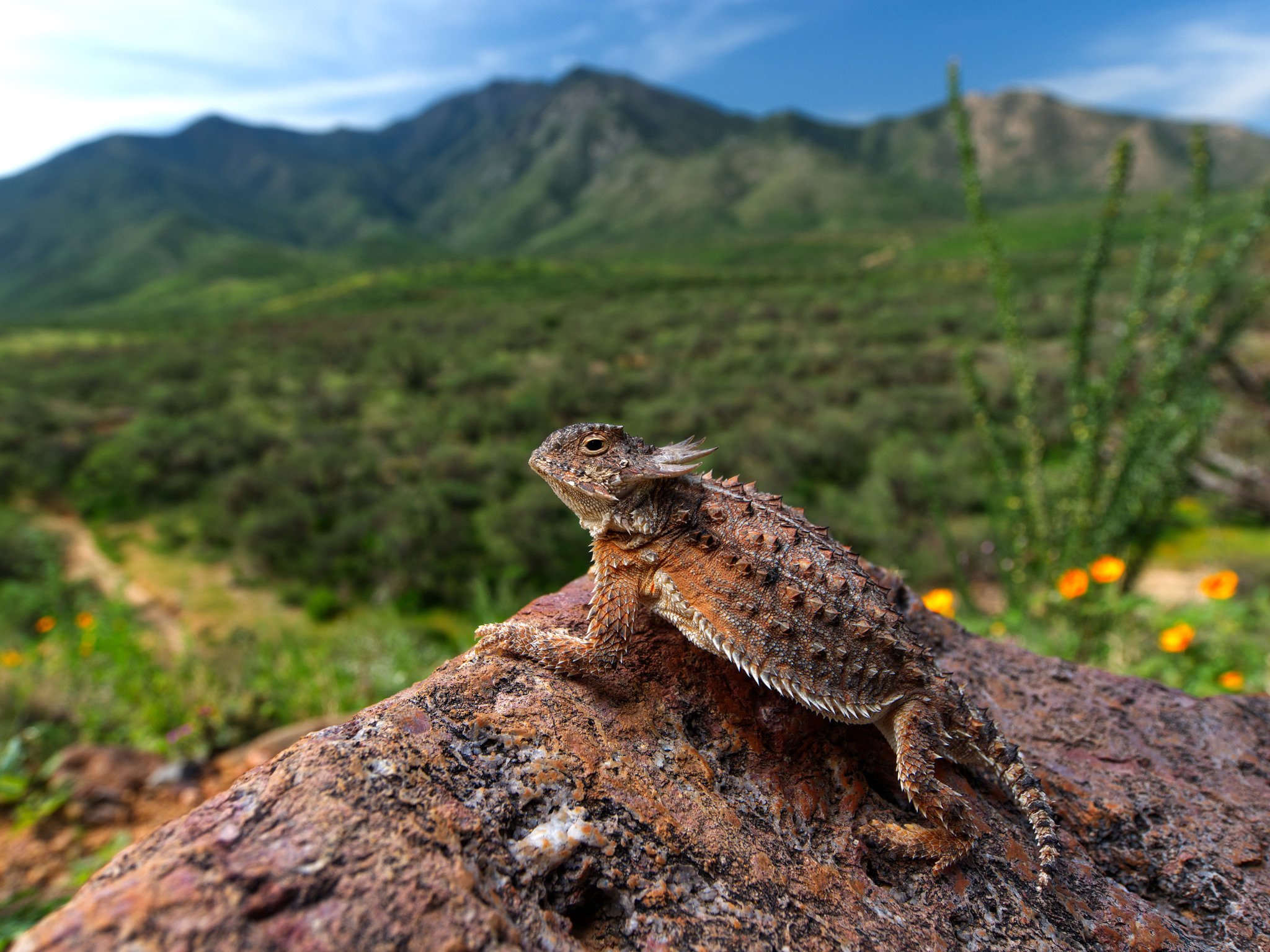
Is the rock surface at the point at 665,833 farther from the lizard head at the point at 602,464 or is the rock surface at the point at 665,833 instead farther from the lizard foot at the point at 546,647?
the lizard head at the point at 602,464

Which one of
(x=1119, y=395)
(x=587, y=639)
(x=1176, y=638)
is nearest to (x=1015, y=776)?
(x=587, y=639)

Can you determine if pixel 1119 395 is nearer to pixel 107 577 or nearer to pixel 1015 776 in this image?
pixel 1015 776

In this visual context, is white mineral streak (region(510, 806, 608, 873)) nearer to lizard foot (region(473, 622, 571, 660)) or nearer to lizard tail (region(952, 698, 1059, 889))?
lizard foot (region(473, 622, 571, 660))

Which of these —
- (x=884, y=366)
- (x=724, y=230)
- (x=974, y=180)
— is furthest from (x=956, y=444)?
(x=724, y=230)

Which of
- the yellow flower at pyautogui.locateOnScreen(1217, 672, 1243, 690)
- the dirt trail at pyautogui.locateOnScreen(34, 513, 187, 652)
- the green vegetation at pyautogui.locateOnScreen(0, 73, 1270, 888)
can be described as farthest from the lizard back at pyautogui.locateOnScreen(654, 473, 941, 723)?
the dirt trail at pyautogui.locateOnScreen(34, 513, 187, 652)

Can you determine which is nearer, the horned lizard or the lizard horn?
the horned lizard

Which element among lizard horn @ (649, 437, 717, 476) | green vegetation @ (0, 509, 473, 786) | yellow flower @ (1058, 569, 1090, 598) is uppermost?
lizard horn @ (649, 437, 717, 476)

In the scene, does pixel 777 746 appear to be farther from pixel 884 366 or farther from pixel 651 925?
pixel 884 366
